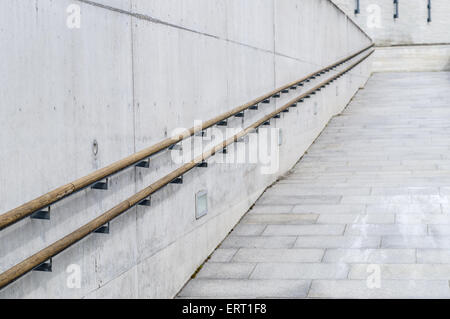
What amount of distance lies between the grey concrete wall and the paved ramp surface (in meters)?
17.3

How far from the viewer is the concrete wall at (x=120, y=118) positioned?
290cm

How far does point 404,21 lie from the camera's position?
1080 inches

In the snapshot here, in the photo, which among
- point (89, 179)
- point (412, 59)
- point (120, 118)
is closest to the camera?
point (89, 179)

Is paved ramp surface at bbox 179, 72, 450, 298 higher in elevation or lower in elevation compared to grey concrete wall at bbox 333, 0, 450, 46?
lower

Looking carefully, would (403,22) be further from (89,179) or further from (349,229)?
(89,179)

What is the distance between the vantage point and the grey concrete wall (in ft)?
88.6

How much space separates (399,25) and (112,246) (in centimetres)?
2581

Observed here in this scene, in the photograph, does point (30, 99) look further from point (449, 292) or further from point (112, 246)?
point (449, 292)

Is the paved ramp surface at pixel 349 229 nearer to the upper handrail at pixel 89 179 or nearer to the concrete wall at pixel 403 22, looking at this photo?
the upper handrail at pixel 89 179

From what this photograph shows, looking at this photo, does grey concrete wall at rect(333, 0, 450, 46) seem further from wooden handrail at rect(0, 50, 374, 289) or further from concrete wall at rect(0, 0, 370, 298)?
wooden handrail at rect(0, 50, 374, 289)

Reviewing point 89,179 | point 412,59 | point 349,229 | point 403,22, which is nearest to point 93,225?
point 89,179

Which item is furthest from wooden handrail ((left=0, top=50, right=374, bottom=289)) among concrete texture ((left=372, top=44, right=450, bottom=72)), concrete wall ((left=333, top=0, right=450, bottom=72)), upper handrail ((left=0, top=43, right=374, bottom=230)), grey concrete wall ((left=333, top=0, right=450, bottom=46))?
grey concrete wall ((left=333, top=0, right=450, bottom=46))

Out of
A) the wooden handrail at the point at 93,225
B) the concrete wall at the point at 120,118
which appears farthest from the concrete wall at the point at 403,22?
the wooden handrail at the point at 93,225

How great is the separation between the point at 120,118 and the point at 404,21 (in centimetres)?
2575
